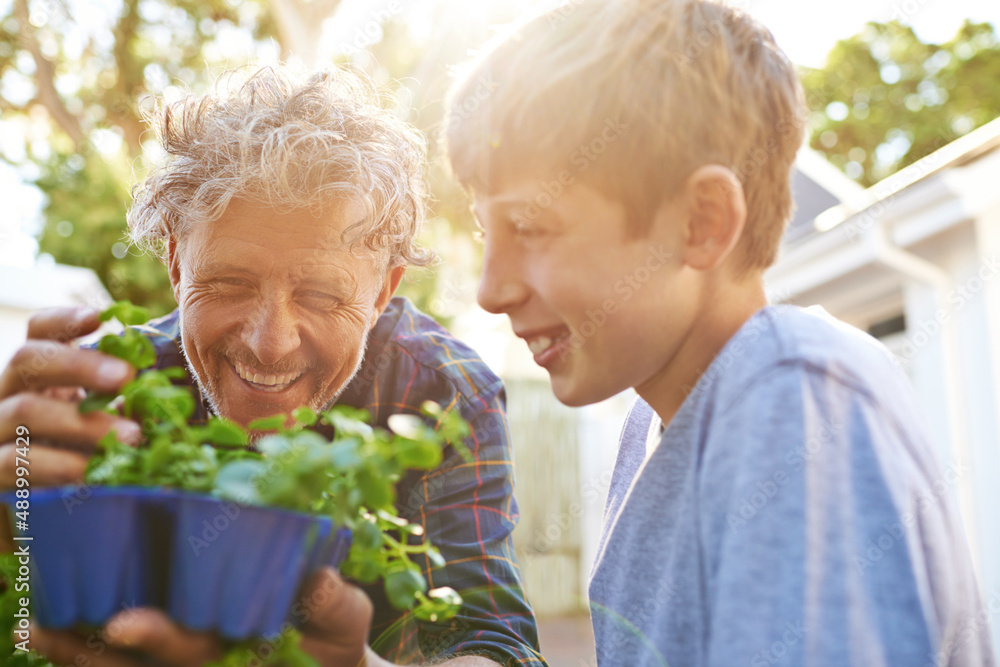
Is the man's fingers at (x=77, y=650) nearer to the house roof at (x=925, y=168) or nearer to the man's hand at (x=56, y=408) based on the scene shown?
the man's hand at (x=56, y=408)

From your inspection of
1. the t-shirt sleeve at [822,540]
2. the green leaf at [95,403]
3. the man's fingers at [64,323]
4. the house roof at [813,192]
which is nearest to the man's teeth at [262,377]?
the man's fingers at [64,323]

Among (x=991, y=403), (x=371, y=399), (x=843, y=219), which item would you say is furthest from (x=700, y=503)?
(x=843, y=219)

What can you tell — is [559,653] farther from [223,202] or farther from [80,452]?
[80,452]

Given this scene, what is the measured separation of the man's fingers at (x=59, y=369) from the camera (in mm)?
845

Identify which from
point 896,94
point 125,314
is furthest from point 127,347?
point 896,94

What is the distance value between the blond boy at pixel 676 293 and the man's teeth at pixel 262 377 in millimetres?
593

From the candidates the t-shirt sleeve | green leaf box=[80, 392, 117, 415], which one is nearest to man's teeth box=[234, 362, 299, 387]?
green leaf box=[80, 392, 117, 415]

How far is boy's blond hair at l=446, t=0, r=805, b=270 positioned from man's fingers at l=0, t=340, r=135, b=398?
1.87ft

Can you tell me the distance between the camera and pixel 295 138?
5.06 feet

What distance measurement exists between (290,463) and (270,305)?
0.85 m

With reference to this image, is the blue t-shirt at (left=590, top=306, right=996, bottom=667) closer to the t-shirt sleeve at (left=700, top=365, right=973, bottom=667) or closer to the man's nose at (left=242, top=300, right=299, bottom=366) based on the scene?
the t-shirt sleeve at (left=700, top=365, right=973, bottom=667)

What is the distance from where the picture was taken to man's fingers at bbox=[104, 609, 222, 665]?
0.68 m

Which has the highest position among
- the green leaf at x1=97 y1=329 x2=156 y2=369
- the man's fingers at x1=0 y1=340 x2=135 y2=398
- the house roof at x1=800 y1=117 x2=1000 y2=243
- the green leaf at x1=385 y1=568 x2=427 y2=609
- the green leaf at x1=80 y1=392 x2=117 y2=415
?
the house roof at x1=800 y1=117 x2=1000 y2=243

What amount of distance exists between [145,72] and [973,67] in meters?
14.5
